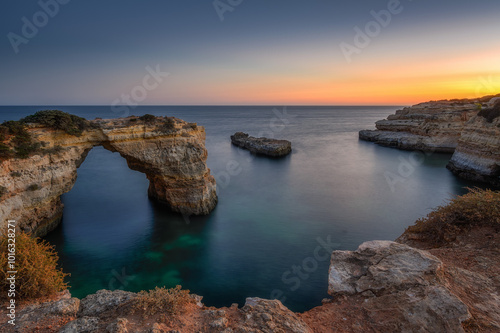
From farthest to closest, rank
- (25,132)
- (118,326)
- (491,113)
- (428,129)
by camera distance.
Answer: (428,129)
(491,113)
(25,132)
(118,326)

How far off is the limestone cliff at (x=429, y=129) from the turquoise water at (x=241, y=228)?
34.3 ft

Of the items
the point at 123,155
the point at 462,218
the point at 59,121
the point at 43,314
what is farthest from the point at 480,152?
the point at 59,121

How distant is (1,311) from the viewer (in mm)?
4984

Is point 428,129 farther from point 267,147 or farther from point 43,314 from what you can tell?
point 43,314

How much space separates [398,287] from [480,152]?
81.2ft

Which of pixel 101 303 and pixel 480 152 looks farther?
pixel 480 152

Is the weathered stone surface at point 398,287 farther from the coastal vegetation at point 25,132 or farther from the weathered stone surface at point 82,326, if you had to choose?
the coastal vegetation at point 25,132

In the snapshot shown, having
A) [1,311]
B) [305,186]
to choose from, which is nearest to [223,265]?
[1,311]

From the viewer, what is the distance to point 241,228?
1541 cm

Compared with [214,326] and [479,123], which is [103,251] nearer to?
[214,326]

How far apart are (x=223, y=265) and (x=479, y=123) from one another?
26.1 meters

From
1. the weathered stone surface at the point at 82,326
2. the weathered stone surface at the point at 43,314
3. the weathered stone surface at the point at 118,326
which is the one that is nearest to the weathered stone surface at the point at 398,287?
the weathered stone surface at the point at 118,326

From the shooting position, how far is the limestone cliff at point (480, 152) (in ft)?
70.6

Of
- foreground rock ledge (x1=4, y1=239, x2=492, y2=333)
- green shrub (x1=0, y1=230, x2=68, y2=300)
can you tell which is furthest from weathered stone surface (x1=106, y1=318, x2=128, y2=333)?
green shrub (x1=0, y1=230, x2=68, y2=300)
